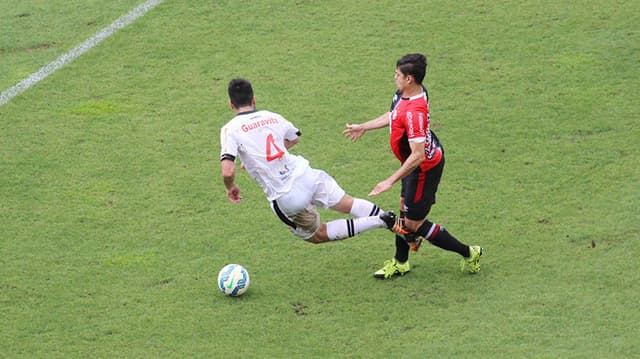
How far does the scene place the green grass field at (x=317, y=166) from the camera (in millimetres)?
8117

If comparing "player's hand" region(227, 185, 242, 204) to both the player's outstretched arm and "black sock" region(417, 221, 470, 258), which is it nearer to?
the player's outstretched arm

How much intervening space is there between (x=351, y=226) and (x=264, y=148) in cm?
101

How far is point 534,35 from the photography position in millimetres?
12758

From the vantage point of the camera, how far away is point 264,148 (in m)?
8.33

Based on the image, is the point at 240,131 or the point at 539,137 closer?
the point at 240,131

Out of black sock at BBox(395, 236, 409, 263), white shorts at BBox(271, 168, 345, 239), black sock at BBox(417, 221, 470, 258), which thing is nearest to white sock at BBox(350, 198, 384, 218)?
white shorts at BBox(271, 168, 345, 239)

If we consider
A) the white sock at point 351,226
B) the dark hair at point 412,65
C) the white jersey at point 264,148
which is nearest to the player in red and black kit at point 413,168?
the dark hair at point 412,65

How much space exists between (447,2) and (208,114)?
387cm

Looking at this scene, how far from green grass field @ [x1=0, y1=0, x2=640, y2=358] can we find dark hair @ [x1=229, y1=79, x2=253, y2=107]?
5.18ft

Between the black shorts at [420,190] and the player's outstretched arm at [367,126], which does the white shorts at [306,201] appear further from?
the black shorts at [420,190]

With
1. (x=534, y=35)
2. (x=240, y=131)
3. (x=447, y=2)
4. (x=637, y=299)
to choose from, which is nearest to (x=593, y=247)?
(x=637, y=299)

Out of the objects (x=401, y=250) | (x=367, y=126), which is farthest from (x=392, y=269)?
(x=367, y=126)

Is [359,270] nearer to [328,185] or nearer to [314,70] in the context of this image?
[328,185]

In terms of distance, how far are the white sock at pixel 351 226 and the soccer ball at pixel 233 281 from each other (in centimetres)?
80
